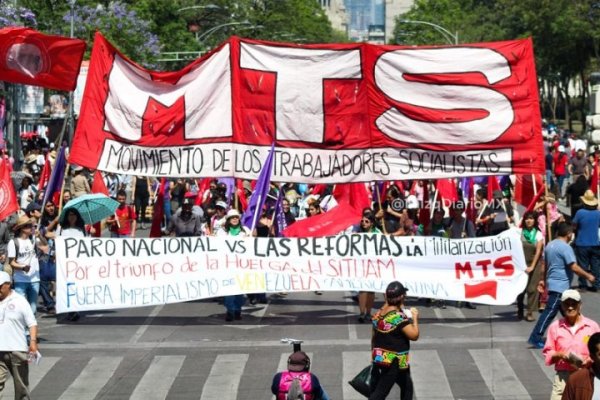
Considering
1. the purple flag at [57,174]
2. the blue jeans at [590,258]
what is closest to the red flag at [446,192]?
the blue jeans at [590,258]

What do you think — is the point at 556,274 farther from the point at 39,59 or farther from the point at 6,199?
the point at 39,59

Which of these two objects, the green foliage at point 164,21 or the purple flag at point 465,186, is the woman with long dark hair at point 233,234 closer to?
the purple flag at point 465,186

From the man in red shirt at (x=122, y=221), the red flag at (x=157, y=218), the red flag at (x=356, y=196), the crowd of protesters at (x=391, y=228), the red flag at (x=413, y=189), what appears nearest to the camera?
the crowd of protesters at (x=391, y=228)

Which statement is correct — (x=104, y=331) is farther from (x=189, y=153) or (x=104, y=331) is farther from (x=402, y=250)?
(x=402, y=250)

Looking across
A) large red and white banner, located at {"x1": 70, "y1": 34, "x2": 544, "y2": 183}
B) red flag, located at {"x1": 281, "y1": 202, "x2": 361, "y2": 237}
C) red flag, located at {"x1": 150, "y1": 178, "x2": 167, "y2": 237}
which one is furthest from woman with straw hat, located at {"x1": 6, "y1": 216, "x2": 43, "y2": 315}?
red flag, located at {"x1": 281, "y1": 202, "x2": 361, "y2": 237}

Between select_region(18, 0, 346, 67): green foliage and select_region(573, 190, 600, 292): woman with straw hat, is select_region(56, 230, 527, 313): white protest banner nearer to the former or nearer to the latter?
select_region(573, 190, 600, 292): woman with straw hat

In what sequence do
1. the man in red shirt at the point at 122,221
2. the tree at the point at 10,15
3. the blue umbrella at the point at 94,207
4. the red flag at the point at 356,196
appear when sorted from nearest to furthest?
1. the blue umbrella at the point at 94,207
2. the red flag at the point at 356,196
3. the man in red shirt at the point at 122,221
4. the tree at the point at 10,15

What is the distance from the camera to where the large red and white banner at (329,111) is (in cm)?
1831

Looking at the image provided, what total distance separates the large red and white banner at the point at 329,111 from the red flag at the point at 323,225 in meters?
0.84

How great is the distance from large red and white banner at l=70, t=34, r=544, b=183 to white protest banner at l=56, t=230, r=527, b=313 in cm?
94

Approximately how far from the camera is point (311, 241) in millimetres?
18156

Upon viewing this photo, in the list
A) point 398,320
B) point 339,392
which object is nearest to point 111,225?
point 339,392

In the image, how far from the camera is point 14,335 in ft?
40.0

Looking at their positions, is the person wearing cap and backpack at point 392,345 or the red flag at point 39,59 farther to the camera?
the red flag at point 39,59
